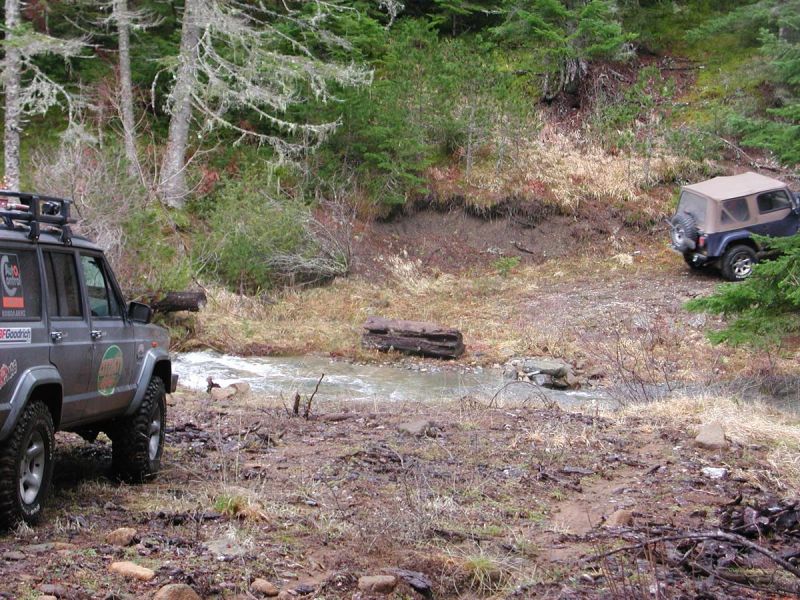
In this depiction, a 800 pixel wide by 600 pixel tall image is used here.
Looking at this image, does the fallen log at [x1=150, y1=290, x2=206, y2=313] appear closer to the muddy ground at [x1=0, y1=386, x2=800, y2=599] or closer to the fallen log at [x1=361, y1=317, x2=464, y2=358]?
the fallen log at [x1=361, y1=317, x2=464, y2=358]

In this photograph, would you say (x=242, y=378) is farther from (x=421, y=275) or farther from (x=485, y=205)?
(x=485, y=205)

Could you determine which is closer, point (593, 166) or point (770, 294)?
point (770, 294)

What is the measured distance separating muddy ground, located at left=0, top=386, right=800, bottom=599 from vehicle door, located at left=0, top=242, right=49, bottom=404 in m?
0.98

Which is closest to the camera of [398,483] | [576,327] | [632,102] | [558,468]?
[398,483]

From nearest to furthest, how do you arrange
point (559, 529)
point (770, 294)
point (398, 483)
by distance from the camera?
1. point (559, 529)
2. point (398, 483)
3. point (770, 294)

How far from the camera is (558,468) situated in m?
7.94

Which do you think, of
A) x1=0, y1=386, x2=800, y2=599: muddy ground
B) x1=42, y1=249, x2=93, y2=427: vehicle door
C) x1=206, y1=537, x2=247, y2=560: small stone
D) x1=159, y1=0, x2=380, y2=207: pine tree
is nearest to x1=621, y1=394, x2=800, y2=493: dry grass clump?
x1=0, y1=386, x2=800, y2=599: muddy ground

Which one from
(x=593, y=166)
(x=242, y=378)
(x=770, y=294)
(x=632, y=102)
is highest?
(x=632, y=102)

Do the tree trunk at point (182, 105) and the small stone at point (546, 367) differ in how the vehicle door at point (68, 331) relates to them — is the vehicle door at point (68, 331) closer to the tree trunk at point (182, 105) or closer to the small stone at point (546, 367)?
the small stone at point (546, 367)

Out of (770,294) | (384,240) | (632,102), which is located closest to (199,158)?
(384,240)

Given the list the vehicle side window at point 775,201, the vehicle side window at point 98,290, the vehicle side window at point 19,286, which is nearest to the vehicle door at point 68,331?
the vehicle side window at point 19,286

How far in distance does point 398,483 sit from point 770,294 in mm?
7516

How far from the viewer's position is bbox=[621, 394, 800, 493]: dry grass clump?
25.2 feet

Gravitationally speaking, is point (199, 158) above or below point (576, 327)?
above
